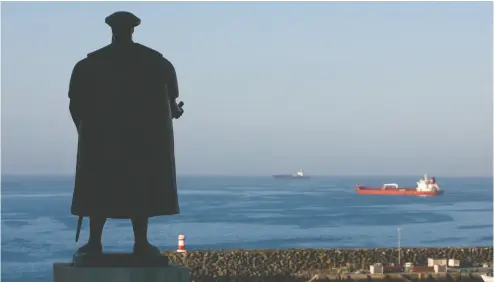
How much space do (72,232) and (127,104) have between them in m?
60.9

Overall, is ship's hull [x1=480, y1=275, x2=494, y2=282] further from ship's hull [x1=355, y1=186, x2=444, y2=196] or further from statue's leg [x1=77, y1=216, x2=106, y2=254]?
ship's hull [x1=355, y1=186, x2=444, y2=196]

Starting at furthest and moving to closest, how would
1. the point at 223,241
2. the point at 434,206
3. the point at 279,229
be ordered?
the point at 434,206, the point at 279,229, the point at 223,241

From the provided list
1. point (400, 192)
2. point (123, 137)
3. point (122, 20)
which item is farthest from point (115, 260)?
point (400, 192)

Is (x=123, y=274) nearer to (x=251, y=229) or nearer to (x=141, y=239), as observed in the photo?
(x=141, y=239)

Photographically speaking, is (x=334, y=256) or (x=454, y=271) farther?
(x=334, y=256)

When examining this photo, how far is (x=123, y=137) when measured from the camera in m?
8.00

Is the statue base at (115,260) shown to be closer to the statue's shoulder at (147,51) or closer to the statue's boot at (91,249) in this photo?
the statue's boot at (91,249)

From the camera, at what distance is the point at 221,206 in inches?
4262

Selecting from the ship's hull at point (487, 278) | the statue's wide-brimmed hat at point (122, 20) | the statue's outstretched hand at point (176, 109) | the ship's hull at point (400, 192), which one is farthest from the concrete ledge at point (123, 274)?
the ship's hull at point (400, 192)

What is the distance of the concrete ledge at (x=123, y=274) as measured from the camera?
7695mm

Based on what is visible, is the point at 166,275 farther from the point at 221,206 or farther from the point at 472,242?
the point at 221,206

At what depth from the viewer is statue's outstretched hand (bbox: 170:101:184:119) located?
326 inches

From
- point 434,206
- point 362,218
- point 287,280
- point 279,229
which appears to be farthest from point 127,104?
point 434,206

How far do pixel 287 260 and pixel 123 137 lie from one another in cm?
1978
